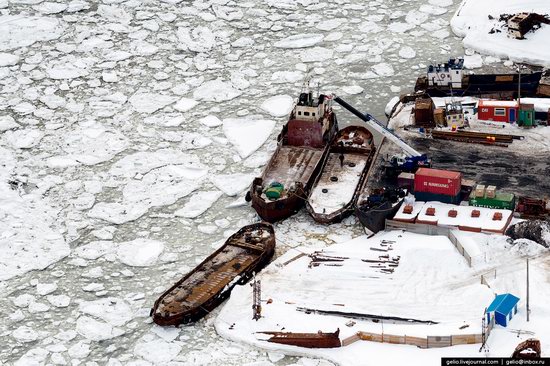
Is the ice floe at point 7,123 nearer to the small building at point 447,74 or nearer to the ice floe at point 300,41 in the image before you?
the ice floe at point 300,41

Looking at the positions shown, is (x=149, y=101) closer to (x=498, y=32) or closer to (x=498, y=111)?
(x=498, y=111)

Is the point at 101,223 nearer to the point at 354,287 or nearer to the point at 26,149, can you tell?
the point at 26,149

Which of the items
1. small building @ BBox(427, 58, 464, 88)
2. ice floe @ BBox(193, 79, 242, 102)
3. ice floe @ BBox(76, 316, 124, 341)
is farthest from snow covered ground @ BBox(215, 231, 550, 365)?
ice floe @ BBox(193, 79, 242, 102)

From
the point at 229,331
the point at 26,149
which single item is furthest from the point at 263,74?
the point at 229,331

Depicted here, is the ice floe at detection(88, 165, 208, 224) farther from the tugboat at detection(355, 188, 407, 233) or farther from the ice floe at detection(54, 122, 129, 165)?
the tugboat at detection(355, 188, 407, 233)

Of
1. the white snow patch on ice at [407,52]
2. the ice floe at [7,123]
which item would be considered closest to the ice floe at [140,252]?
the ice floe at [7,123]

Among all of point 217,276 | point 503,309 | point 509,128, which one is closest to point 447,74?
point 509,128
